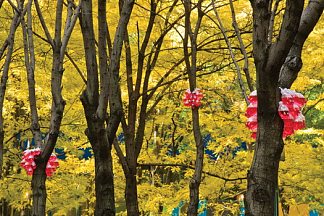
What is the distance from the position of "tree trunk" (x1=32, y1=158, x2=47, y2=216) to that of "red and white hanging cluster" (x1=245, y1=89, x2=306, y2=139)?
2440 millimetres

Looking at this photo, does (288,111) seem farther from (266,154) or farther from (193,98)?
(193,98)

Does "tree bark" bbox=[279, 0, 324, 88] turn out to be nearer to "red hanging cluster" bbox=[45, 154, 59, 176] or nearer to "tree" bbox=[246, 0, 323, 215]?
"tree" bbox=[246, 0, 323, 215]

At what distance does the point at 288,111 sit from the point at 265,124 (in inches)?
6.2

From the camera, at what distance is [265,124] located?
109 inches

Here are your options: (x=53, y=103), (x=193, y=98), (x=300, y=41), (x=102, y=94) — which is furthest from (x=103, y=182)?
(x=193, y=98)

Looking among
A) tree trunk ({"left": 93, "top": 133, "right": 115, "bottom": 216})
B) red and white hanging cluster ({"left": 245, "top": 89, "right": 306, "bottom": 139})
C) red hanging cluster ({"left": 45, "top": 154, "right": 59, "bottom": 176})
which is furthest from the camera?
red hanging cluster ({"left": 45, "top": 154, "right": 59, "bottom": 176})

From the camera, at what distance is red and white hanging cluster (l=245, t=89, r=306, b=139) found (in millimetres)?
2822

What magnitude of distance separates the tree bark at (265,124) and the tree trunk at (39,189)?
8.59ft

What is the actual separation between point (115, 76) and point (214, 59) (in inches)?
291

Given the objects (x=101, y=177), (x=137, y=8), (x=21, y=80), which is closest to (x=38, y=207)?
(x=101, y=177)

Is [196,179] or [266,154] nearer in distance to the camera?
[266,154]

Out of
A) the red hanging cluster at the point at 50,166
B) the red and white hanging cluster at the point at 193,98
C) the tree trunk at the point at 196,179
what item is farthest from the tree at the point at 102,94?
the tree trunk at the point at 196,179

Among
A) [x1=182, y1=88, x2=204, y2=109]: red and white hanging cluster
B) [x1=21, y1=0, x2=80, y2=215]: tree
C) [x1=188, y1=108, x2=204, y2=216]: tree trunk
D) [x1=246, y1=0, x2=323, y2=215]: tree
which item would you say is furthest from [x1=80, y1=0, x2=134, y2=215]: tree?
[x1=188, y1=108, x2=204, y2=216]: tree trunk

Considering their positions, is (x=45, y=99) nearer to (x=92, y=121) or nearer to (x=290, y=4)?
(x=92, y=121)
